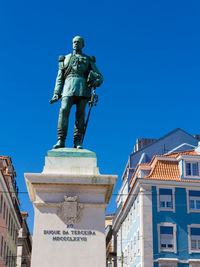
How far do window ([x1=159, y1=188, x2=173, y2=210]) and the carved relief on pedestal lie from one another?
32846mm

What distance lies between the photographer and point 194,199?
141ft

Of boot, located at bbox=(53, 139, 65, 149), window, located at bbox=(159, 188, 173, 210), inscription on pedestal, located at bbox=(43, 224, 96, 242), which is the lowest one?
inscription on pedestal, located at bbox=(43, 224, 96, 242)

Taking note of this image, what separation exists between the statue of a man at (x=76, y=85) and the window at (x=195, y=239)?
32272mm

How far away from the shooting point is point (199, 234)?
41.5 meters

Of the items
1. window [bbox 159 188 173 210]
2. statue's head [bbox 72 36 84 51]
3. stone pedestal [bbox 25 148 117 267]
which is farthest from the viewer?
window [bbox 159 188 173 210]

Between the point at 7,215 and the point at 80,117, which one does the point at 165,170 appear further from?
the point at 80,117

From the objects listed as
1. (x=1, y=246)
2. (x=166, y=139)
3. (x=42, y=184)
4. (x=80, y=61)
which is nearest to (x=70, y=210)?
(x=42, y=184)

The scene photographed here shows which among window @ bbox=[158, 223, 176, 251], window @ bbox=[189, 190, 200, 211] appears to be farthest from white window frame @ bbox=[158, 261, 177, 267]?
window @ bbox=[189, 190, 200, 211]

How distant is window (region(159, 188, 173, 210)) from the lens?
42125mm

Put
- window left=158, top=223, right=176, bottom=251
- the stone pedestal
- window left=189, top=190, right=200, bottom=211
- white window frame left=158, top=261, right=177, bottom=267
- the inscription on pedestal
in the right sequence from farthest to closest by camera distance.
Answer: window left=189, top=190, right=200, bottom=211 < window left=158, top=223, right=176, bottom=251 < white window frame left=158, top=261, right=177, bottom=267 < the inscription on pedestal < the stone pedestal

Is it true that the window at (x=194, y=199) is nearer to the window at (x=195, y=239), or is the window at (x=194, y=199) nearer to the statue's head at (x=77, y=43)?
the window at (x=195, y=239)

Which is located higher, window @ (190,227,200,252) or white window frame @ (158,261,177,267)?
window @ (190,227,200,252)

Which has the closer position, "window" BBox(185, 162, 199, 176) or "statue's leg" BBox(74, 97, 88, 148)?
"statue's leg" BBox(74, 97, 88, 148)

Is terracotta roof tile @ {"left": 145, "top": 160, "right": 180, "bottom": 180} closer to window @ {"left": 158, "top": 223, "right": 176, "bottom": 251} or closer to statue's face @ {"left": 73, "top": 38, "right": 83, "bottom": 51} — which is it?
window @ {"left": 158, "top": 223, "right": 176, "bottom": 251}
